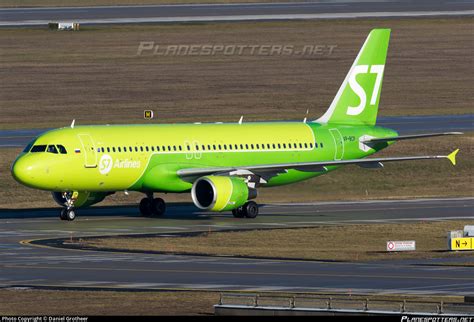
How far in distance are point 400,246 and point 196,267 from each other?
33.9ft

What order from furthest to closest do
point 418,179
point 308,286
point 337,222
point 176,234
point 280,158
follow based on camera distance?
point 418,179 < point 280,158 < point 337,222 < point 176,234 < point 308,286

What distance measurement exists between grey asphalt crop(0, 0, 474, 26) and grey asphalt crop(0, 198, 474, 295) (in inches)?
3904

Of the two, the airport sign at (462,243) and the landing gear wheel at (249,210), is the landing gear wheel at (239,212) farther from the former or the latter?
the airport sign at (462,243)

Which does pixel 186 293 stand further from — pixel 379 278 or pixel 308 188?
pixel 308 188

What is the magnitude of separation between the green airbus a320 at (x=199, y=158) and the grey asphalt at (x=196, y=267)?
1.74 m

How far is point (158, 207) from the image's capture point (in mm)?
79125

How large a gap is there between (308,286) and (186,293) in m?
4.54

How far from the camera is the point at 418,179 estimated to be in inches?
3720

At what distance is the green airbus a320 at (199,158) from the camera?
73.6 metres

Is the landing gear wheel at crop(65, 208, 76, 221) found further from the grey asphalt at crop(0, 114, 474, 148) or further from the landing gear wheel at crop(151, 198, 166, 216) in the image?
the grey asphalt at crop(0, 114, 474, 148)

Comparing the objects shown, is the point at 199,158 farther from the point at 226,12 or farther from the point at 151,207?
the point at 226,12

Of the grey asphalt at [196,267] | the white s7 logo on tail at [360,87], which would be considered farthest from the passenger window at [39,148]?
the white s7 logo on tail at [360,87]

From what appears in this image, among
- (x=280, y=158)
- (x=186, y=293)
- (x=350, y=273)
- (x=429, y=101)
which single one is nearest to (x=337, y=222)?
(x=280, y=158)

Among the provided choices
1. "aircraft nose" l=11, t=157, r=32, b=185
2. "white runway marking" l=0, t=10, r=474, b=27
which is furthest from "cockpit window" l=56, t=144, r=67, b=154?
"white runway marking" l=0, t=10, r=474, b=27
